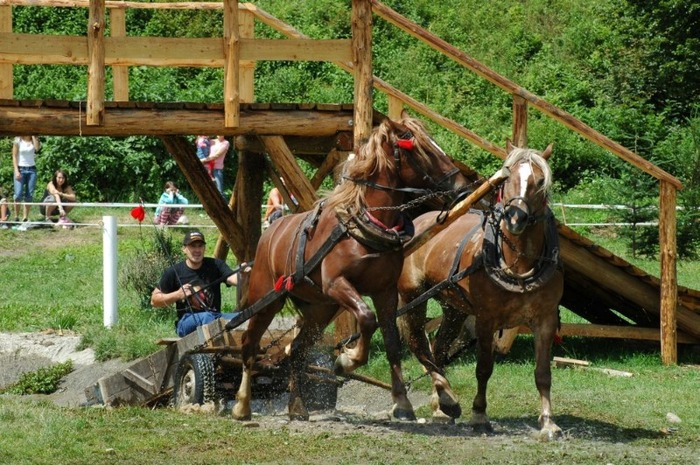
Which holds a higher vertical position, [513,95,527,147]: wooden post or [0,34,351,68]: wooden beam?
[0,34,351,68]: wooden beam

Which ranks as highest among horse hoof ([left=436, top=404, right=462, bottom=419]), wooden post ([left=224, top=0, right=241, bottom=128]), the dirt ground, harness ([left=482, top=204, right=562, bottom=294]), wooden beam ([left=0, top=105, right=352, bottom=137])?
wooden post ([left=224, top=0, right=241, bottom=128])

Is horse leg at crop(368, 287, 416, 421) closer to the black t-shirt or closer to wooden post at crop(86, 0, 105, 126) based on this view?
the black t-shirt

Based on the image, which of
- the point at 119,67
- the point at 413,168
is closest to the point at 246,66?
the point at 119,67

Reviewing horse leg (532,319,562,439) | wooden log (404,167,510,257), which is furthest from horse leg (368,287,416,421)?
horse leg (532,319,562,439)

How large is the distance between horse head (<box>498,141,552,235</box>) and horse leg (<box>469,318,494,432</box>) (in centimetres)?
111

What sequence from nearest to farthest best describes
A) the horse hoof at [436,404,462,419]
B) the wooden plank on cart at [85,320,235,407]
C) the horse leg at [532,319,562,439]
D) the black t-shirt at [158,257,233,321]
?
1. the horse leg at [532,319,562,439]
2. the horse hoof at [436,404,462,419]
3. the wooden plank on cart at [85,320,235,407]
4. the black t-shirt at [158,257,233,321]

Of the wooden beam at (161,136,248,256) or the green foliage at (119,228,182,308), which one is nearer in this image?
the wooden beam at (161,136,248,256)

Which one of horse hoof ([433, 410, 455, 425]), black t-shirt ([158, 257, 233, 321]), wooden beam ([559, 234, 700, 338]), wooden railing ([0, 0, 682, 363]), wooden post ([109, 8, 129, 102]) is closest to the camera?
horse hoof ([433, 410, 455, 425])

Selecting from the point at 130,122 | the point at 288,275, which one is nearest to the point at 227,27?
the point at 130,122

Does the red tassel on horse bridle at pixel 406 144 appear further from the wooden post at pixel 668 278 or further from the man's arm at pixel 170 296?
the wooden post at pixel 668 278

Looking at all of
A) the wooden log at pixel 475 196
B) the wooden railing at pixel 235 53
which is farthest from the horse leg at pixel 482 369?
the wooden railing at pixel 235 53

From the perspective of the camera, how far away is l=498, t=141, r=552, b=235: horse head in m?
9.49

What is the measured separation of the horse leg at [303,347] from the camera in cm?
1093

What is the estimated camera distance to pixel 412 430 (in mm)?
9930
